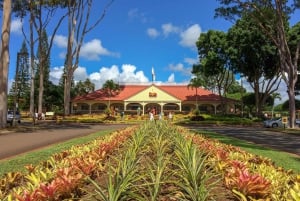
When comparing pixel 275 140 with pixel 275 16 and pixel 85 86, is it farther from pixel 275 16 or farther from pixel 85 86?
pixel 85 86

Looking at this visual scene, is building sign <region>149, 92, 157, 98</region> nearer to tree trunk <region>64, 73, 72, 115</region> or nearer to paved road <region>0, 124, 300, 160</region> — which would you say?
tree trunk <region>64, 73, 72, 115</region>

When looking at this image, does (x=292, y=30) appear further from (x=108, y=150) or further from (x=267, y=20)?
(x=108, y=150)

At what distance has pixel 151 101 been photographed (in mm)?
68062

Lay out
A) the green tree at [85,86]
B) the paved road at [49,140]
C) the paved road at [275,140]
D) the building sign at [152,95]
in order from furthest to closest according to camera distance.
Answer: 1. the green tree at [85,86]
2. the building sign at [152,95]
3. the paved road at [275,140]
4. the paved road at [49,140]

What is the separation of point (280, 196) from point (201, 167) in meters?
1.19

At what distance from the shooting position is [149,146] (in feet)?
32.3

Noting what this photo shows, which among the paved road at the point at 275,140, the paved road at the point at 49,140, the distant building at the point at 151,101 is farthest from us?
the distant building at the point at 151,101

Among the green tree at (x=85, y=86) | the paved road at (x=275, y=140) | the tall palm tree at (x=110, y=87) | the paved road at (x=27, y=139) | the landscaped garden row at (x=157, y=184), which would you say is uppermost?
the green tree at (x=85, y=86)

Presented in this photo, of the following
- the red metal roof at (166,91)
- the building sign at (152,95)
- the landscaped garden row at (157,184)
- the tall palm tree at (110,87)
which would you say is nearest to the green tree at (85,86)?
the red metal roof at (166,91)

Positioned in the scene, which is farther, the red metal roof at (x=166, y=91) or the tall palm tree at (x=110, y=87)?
the tall palm tree at (x=110, y=87)

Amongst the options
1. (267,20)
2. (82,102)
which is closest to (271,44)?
(267,20)

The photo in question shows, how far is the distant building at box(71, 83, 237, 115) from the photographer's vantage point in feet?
223

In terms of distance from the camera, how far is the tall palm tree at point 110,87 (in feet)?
227

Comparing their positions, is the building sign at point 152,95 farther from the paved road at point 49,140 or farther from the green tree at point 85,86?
the paved road at point 49,140
